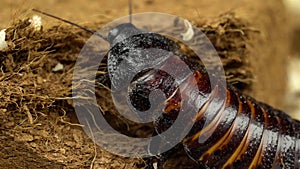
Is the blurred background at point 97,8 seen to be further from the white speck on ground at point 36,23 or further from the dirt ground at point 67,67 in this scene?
the white speck on ground at point 36,23

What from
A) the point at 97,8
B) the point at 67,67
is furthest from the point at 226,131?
the point at 97,8

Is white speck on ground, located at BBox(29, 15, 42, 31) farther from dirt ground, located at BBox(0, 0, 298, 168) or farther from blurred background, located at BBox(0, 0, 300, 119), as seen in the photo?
blurred background, located at BBox(0, 0, 300, 119)

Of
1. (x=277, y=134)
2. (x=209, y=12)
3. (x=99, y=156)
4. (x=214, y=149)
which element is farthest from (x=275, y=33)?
(x=99, y=156)

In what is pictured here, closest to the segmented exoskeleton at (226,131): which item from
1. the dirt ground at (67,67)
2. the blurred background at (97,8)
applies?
the dirt ground at (67,67)

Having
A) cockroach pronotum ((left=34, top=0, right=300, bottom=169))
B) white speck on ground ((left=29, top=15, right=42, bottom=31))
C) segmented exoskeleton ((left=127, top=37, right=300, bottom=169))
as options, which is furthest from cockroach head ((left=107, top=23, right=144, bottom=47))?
white speck on ground ((left=29, top=15, right=42, bottom=31))

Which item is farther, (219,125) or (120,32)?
(120,32)

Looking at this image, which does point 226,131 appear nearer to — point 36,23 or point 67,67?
point 67,67
